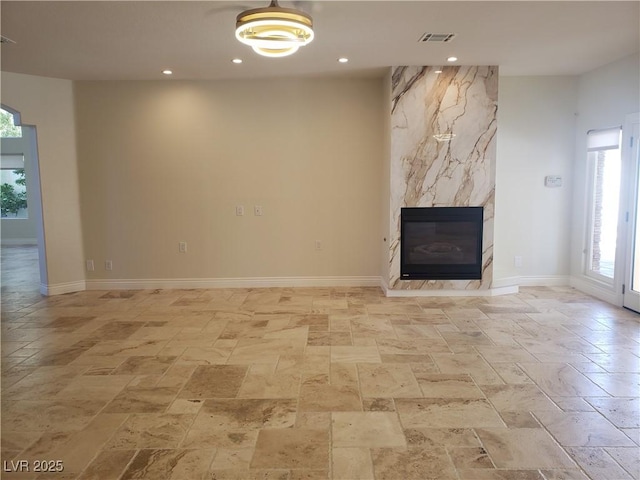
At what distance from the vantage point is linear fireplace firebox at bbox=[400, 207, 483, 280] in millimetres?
5676

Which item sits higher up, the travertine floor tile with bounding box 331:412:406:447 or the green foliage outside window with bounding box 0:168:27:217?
the green foliage outside window with bounding box 0:168:27:217

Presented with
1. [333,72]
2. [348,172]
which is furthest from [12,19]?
[348,172]

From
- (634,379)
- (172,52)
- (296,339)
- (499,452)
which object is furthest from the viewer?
(172,52)

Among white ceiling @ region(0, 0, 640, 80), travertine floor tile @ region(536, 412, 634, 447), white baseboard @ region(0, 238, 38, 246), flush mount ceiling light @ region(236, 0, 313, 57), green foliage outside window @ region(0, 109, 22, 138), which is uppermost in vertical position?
green foliage outside window @ region(0, 109, 22, 138)

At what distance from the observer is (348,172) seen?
244 inches

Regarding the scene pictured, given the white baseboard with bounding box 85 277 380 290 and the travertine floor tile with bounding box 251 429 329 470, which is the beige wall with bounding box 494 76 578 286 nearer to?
the white baseboard with bounding box 85 277 380 290

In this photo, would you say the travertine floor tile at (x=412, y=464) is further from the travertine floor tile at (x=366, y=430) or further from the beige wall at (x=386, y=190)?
the beige wall at (x=386, y=190)

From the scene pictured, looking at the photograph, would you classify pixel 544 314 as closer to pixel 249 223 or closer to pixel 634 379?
pixel 634 379

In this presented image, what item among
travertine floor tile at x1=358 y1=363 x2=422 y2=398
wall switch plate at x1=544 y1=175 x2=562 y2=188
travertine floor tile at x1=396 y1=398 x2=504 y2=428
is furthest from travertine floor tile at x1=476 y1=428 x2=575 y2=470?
wall switch plate at x1=544 y1=175 x2=562 y2=188

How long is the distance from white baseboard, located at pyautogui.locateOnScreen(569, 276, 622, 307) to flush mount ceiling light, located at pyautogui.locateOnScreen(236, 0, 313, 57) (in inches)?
183

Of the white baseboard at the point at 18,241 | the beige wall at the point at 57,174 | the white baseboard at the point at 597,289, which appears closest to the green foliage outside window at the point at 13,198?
the white baseboard at the point at 18,241

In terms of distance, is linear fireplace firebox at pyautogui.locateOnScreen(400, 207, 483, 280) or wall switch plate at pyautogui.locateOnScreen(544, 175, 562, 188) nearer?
linear fireplace firebox at pyautogui.locateOnScreen(400, 207, 483, 280)

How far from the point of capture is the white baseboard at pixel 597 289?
17.4 ft

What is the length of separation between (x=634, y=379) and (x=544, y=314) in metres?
1.65
